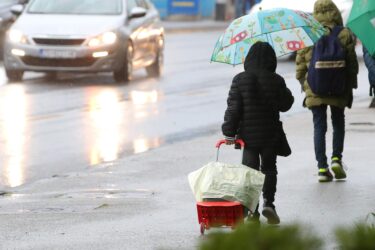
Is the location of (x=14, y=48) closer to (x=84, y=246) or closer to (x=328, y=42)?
(x=328, y=42)

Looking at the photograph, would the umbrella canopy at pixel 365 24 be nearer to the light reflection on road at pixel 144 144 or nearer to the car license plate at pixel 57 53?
the light reflection on road at pixel 144 144

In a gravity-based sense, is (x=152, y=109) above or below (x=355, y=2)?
below

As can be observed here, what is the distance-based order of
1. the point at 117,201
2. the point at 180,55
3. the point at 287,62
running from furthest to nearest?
the point at 180,55
the point at 287,62
the point at 117,201

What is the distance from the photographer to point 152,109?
16.4m

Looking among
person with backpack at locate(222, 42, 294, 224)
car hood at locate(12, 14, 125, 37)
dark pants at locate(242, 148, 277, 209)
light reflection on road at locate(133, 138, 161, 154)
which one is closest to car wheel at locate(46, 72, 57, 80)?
car hood at locate(12, 14, 125, 37)

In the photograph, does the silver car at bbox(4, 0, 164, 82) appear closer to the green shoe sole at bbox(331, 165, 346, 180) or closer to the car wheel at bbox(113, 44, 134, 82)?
the car wheel at bbox(113, 44, 134, 82)

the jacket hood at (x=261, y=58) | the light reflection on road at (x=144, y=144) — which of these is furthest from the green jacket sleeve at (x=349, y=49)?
the light reflection on road at (x=144, y=144)

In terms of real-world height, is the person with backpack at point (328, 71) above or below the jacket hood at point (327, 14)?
below

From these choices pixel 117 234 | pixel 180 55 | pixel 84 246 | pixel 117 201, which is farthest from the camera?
pixel 180 55

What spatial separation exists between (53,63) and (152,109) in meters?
3.97

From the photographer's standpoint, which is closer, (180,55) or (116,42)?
(116,42)

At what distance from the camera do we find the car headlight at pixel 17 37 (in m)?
19.9

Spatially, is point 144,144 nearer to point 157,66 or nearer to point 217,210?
point 217,210

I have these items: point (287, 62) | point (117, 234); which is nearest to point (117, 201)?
point (117, 234)
